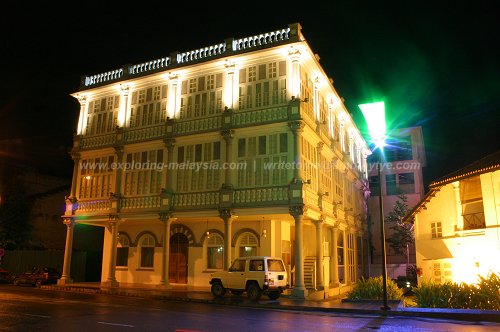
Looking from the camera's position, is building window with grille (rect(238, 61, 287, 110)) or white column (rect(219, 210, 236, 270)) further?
building window with grille (rect(238, 61, 287, 110))

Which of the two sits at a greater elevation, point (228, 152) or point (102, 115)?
point (102, 115)

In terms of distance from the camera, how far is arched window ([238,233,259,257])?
2500 centimetres

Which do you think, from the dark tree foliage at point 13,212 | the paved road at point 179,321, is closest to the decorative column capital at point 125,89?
the paved road at point 179,321

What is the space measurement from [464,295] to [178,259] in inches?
666

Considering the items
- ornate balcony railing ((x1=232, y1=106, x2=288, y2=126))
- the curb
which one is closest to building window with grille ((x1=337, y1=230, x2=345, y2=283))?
the curb

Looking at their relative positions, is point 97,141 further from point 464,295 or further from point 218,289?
point 464,295

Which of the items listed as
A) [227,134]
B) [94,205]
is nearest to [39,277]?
[94,205]

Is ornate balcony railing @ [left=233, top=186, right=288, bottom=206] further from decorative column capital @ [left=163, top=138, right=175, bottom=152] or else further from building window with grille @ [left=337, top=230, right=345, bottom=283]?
building window with grille @ [left=337, top=230, right=345, bottom=283]

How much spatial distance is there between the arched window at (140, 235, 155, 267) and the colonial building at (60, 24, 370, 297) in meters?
0.07

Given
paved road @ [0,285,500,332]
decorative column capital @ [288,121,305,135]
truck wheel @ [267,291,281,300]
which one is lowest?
paved road @ [0,285,500,332]

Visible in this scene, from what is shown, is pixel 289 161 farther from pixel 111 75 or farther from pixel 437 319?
pixel 111 75

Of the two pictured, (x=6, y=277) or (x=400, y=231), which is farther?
(x=400, y=231)

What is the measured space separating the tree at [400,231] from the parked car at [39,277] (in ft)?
105

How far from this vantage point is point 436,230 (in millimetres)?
25734
